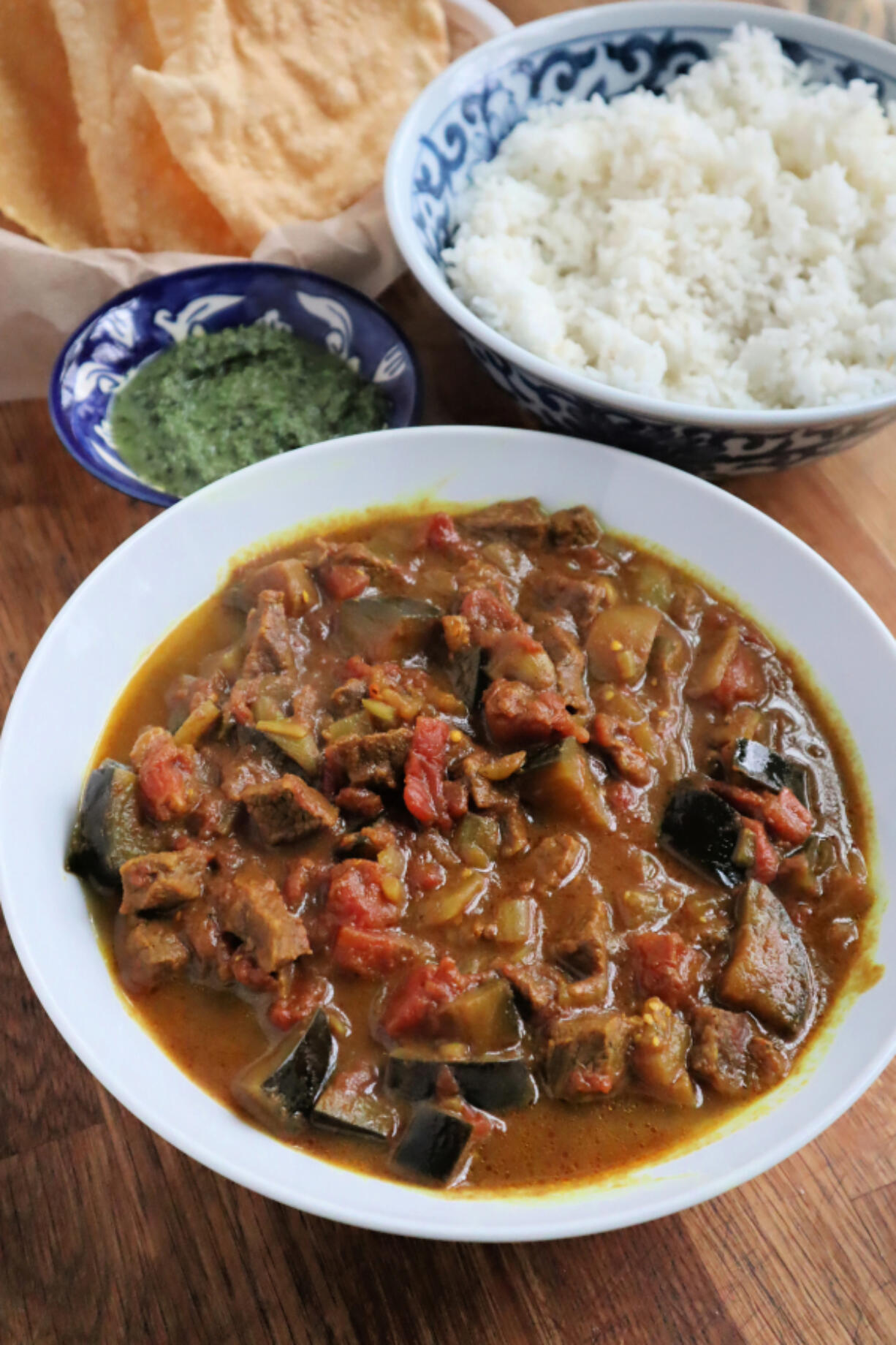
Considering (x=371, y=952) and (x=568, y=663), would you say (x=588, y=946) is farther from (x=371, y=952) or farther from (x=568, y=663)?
(x=568, y=663)

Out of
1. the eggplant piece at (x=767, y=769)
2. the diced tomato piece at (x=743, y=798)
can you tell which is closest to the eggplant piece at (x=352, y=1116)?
the diced tomato piece at (x=743, y=798)

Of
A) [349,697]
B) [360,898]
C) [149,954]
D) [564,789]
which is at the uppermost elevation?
[564,789]

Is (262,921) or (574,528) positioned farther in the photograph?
(574,528)

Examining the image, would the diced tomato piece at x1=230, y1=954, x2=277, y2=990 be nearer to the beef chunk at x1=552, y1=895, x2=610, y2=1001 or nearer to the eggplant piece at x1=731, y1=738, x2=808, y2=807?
the beef chunk at x1=552, y1=895, x2=610, y2=1001

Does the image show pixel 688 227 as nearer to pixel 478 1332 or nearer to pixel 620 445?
pixel 620 445

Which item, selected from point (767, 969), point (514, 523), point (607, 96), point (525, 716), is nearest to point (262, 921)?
point (525, 716)

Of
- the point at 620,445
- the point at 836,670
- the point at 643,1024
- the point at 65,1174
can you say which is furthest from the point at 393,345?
the point at 65,1174
